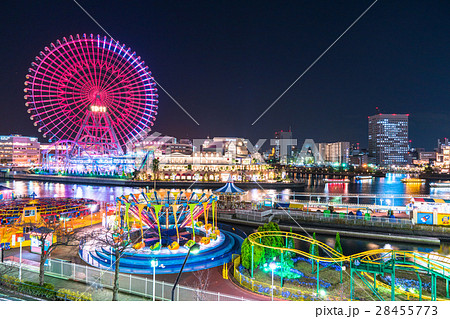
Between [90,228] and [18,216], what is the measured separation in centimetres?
414

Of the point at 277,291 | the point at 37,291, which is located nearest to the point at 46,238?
the point at 37,291

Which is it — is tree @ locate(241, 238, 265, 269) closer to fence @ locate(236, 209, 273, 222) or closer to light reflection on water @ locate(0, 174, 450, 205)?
fence @ locate(236, 209, 273, 222)

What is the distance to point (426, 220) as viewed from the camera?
1988 centimetres

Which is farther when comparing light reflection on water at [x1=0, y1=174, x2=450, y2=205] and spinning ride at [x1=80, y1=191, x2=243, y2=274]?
light reflection on water at [x1=0, y1=174, x2=450, y2=205]

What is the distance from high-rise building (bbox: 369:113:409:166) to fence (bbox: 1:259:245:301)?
18127 cm

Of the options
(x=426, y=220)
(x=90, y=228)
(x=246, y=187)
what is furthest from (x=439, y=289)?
(x=246, y=187)

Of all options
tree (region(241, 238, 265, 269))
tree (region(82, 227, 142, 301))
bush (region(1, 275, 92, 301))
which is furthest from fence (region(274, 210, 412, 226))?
bush (region(1, 275, 92, 301))

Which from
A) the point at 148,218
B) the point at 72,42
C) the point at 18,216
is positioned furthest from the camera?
the point at 72,42

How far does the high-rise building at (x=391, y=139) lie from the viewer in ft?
549

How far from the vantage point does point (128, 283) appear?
1017 cm

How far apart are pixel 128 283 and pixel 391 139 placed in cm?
18793

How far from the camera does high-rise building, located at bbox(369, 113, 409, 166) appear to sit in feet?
549

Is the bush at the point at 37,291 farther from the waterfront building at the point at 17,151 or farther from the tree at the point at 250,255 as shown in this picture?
the waterfront building at the point at 17,151

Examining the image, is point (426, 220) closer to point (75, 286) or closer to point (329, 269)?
point (329, 269)
